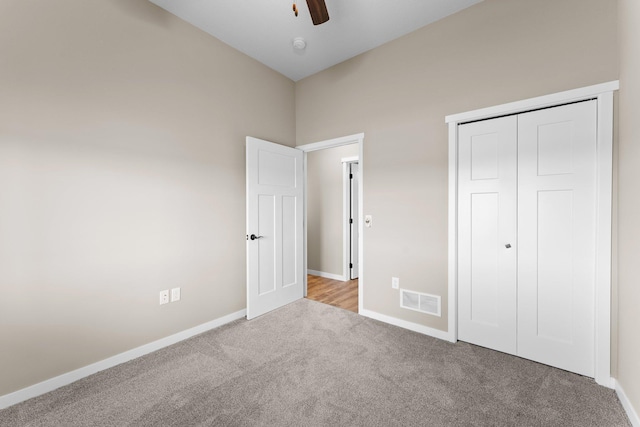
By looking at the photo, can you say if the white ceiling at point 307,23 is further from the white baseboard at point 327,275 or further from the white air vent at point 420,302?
the white baseboard at point 327,275

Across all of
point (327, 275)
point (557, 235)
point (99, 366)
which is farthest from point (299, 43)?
point (327, 275)

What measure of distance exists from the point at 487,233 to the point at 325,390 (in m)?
1.78

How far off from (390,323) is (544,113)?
226 centimetres

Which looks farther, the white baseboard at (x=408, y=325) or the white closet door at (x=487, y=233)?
the white baseboard at (x=408, y=325)

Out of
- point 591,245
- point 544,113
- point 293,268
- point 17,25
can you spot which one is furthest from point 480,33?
point 17,25

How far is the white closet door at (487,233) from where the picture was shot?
2217mm

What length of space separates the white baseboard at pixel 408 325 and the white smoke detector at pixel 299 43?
9.47 feet

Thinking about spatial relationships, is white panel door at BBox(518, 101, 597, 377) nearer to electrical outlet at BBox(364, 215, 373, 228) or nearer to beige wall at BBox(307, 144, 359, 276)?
electrical outlet at BBox(364, 215, 373, 228)

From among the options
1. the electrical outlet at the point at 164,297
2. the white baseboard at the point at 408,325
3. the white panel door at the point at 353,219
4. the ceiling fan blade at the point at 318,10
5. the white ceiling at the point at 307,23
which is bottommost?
the white baseboard at the point at 408,325

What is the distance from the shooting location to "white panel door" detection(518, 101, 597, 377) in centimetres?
191

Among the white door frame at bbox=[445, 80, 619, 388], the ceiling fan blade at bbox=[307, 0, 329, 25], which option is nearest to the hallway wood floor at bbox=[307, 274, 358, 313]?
the white door frame at bbox=[445, 80, 619, 388]

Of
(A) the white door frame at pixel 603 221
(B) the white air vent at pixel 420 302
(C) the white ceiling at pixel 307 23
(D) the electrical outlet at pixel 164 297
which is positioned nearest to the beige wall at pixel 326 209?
(C) the white ceiling at pixel 307 23

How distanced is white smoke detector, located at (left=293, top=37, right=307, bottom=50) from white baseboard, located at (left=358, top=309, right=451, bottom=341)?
289 centimetres

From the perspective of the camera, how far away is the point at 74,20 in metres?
1.93
